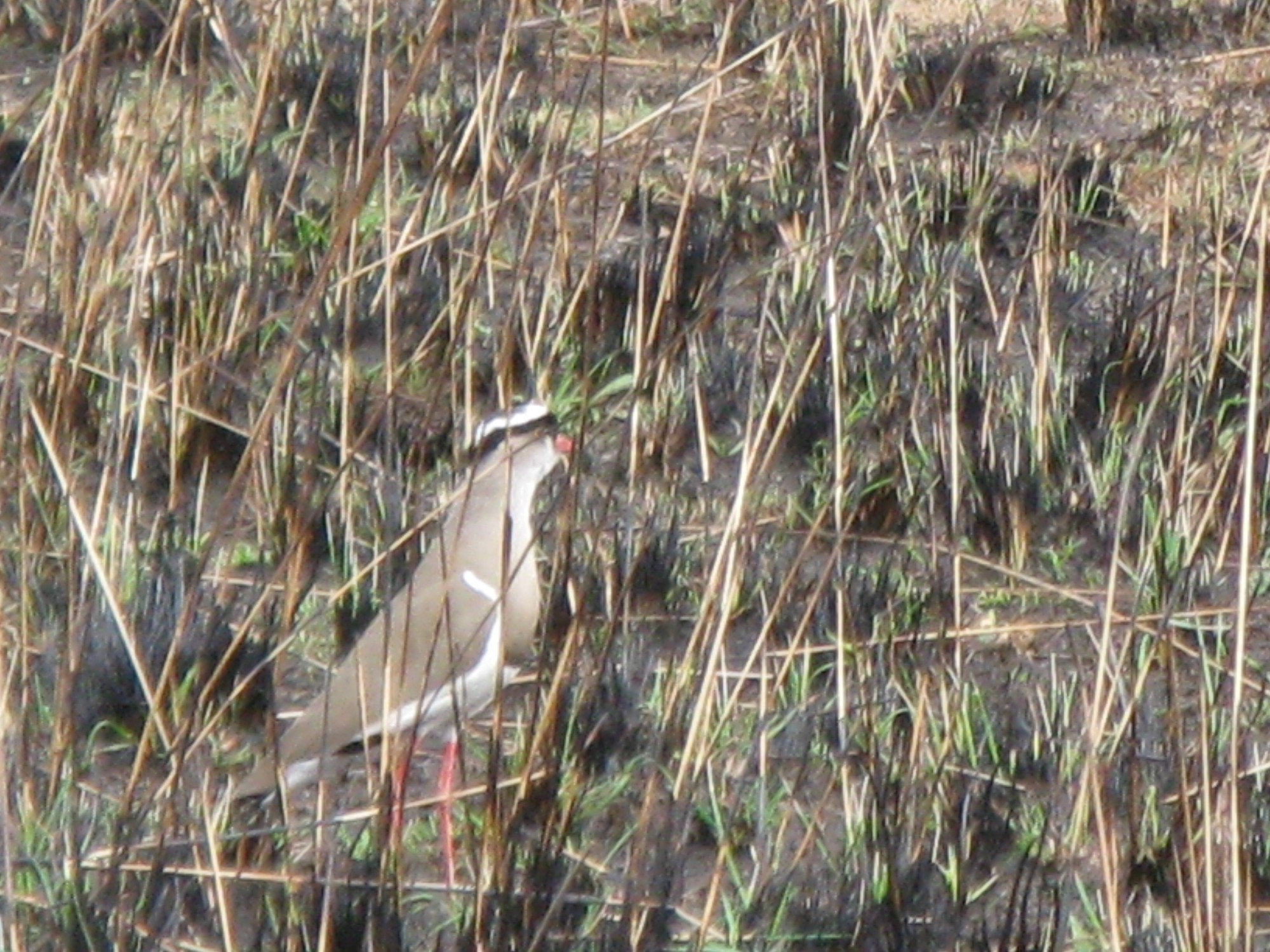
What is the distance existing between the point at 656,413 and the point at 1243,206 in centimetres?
174

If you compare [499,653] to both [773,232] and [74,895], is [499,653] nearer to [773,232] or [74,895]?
[74,895]

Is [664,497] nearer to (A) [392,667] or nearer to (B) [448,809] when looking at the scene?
(A) [392,667]

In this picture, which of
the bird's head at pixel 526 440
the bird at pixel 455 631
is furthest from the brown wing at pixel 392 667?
the bird's head at pixel 526 440

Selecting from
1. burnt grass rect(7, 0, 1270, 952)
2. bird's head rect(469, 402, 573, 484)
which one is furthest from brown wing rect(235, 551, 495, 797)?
bird's head rect(469, 402, 573, 484)

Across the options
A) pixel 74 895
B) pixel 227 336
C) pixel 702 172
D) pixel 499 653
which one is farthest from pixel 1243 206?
pixel 74 895

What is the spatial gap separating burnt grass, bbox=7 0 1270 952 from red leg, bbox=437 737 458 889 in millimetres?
66

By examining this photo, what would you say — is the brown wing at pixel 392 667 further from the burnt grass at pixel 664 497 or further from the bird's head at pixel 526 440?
the bird's head at pixel 526 440

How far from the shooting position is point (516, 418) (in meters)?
3.63

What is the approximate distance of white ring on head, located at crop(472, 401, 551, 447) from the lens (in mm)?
3625

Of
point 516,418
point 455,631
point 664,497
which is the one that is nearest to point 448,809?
point 455,631

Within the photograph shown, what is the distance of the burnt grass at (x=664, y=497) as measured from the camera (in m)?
2.79

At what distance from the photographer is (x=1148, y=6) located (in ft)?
21.8

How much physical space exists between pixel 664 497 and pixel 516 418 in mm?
373

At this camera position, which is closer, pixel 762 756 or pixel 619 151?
pixel 762 756
